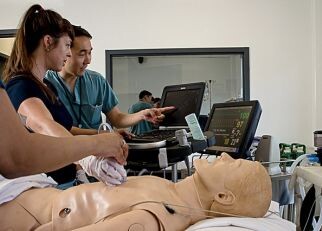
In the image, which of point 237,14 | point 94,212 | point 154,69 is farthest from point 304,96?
point 94,212

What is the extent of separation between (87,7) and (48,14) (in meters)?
2.52

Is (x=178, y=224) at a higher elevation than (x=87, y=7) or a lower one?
lower

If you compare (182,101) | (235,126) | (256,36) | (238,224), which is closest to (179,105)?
(182,101)

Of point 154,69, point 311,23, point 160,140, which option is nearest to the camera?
point 160,140

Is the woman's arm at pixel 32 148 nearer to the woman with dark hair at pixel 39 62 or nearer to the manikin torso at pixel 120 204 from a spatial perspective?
the manikin torso at pixel 120 204

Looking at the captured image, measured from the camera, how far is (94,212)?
933mm

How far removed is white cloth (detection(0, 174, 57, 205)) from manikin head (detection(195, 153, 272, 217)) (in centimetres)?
48

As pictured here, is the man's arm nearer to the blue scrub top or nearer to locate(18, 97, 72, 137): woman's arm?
the blue scrub top

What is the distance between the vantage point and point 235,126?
176cm

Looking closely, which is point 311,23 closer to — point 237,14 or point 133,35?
point 237,14

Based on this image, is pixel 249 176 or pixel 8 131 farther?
pixel 249 176

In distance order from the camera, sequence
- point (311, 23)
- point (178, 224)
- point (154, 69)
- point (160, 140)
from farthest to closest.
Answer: point (154, 69)
point (311, 23)
point (160, 140)
point (178, 224)

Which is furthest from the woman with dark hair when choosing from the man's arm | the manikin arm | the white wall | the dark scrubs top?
the white wall

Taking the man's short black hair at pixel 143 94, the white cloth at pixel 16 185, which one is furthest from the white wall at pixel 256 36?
the white cloth at pixel 16 185
